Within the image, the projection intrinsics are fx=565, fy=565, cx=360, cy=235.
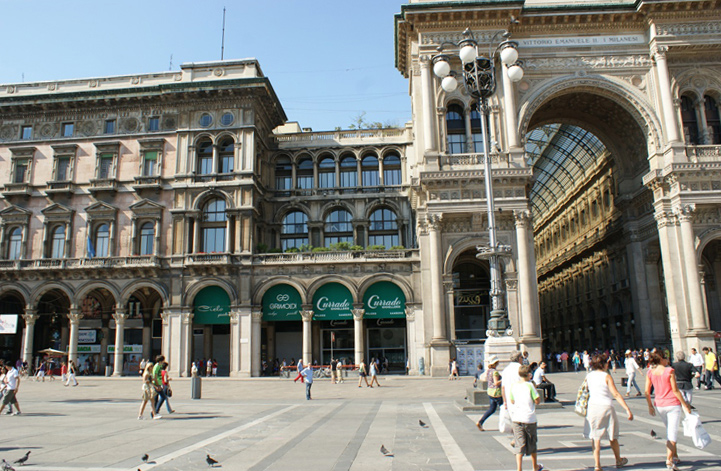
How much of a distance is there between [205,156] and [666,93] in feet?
108

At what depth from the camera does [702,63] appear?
3734 cm

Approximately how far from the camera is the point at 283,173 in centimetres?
4812

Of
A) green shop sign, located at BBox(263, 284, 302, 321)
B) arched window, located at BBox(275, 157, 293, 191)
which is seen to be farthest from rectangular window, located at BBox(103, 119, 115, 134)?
green shop sign, located at BBox(263, 284, 302, 321)

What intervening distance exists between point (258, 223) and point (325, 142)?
30.2 ft

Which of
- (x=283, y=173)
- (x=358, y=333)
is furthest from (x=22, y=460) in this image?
(x=283, y=173)

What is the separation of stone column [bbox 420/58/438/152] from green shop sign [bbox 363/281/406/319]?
34.3 ft

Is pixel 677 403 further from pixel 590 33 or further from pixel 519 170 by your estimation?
pixel 590 33

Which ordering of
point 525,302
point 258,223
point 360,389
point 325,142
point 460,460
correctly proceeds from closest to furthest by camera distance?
point 460,460 < point 360,389 < point 525,302 < point 258,223 < point 325,142

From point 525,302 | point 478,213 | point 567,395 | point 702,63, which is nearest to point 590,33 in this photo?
point 702,63

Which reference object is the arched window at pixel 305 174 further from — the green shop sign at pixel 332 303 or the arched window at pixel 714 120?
the arched window at pixel 714 120

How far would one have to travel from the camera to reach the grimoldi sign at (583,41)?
124 ft

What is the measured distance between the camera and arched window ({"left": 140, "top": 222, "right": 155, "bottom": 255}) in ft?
140

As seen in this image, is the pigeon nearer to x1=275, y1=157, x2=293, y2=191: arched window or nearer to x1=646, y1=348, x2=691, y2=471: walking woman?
x1=646, y1=348, x2=691, y2=471: walking woman

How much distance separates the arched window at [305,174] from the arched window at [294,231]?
8.21 ft
